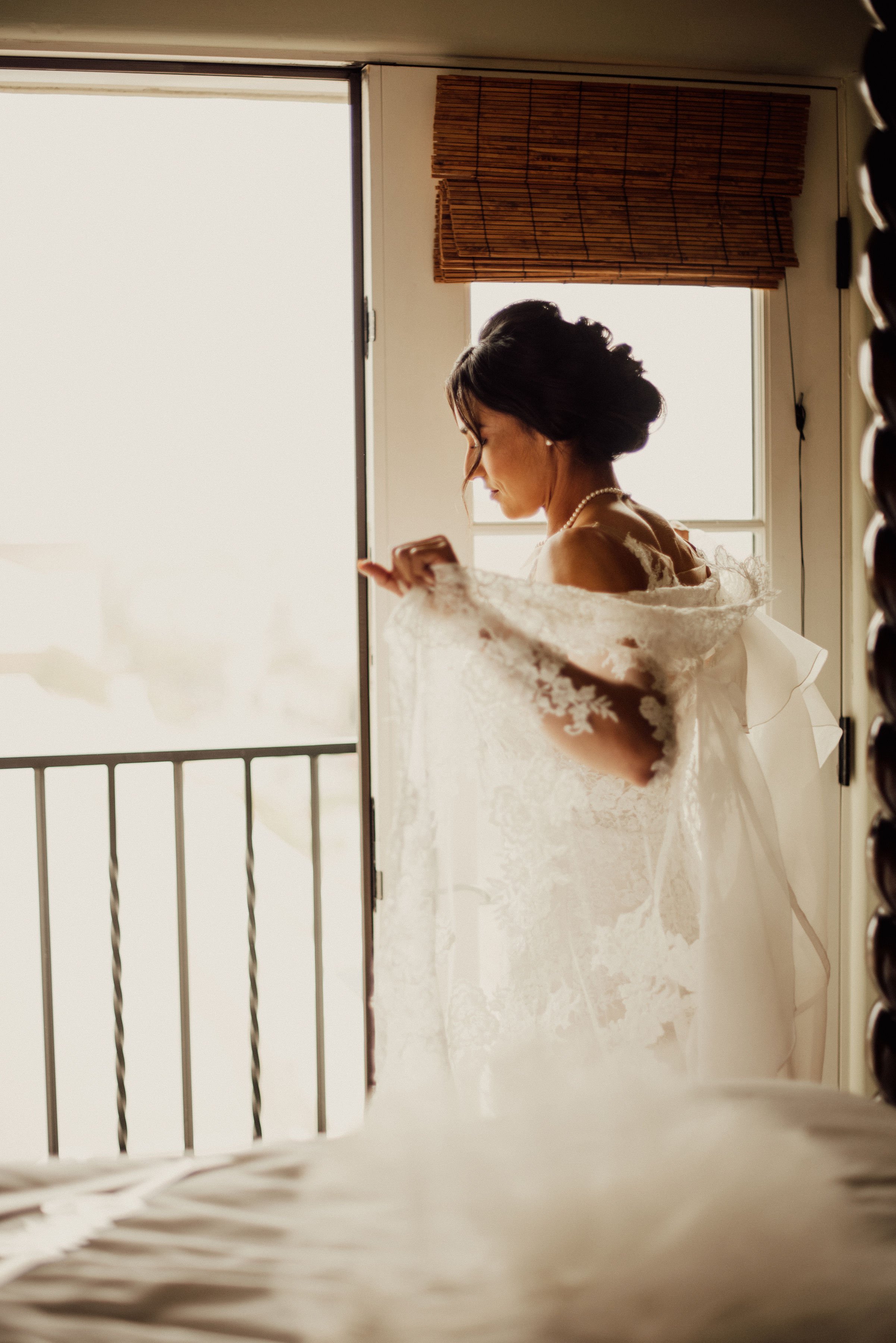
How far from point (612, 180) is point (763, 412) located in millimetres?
597

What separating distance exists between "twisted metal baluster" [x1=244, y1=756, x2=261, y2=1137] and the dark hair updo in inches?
43.3

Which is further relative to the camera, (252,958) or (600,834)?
(252,958)

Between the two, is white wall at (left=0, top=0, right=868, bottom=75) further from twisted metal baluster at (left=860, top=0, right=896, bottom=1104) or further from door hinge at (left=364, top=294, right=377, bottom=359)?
twisted metal baluster at (left=860, top=0, right=896, bottom=1104)

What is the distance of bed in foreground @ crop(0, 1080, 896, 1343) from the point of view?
487mm

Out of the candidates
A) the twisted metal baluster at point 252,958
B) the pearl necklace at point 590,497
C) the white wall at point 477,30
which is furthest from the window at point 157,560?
the pearl necklace at point 590,497

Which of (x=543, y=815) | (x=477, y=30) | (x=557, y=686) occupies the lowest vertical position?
(x=543, y=815)

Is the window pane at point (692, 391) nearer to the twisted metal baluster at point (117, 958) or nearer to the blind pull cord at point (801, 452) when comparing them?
the blind pull cord at point (801, 452)

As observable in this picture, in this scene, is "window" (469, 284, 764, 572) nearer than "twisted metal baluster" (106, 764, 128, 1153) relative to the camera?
Yes

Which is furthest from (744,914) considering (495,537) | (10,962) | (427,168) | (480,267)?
(10,962)

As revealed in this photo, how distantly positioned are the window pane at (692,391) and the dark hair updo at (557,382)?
0.47 m

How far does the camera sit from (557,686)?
1326 mm

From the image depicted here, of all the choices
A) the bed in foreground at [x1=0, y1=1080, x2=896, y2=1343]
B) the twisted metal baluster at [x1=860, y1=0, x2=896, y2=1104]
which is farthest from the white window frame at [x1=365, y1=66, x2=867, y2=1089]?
the twisted metal baluster at [x1=860, y1=0, x2=896, y2=1104]

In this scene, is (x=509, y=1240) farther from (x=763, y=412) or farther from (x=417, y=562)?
(x=763, y=412)

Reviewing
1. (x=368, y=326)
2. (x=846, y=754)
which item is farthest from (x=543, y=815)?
(x=368, y=326)
